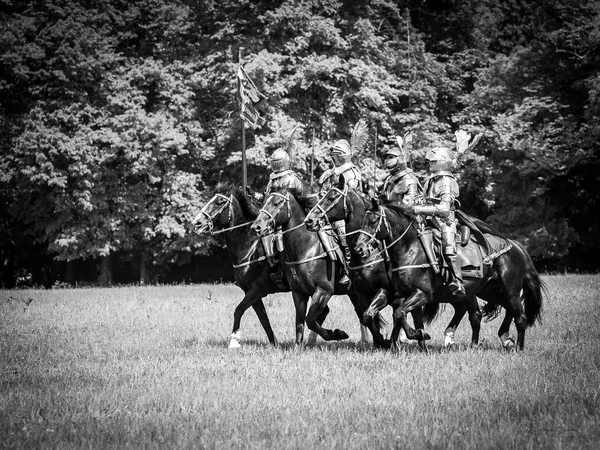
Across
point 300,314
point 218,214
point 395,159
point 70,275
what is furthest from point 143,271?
point 395,159

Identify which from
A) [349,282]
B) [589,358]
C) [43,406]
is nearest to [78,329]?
[349,282]

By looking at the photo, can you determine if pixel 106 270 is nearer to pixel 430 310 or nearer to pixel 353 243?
pixel 430 310

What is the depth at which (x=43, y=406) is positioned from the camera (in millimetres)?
8828

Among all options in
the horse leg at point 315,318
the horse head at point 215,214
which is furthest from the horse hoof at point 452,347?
the horse head at point 215,214

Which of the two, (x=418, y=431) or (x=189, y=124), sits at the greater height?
(x=189, y=124)

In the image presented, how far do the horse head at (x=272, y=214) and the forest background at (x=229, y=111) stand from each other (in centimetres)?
2126

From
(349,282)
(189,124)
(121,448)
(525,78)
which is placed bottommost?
(121,448)

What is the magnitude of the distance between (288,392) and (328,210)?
4.00 m

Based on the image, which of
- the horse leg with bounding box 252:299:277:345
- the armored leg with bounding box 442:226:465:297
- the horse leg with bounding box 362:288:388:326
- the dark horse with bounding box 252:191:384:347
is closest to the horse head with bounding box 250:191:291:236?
the dark horse with bounding box 252:191:384:347

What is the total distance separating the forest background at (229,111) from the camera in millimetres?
36406

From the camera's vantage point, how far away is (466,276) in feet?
44.6

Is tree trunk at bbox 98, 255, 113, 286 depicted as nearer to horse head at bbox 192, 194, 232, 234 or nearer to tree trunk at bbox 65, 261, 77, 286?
tree trunk at bbox 65, 261, 77, 286

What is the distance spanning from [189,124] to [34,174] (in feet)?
23.9

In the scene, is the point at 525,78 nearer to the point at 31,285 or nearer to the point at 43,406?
the point at 31,285
